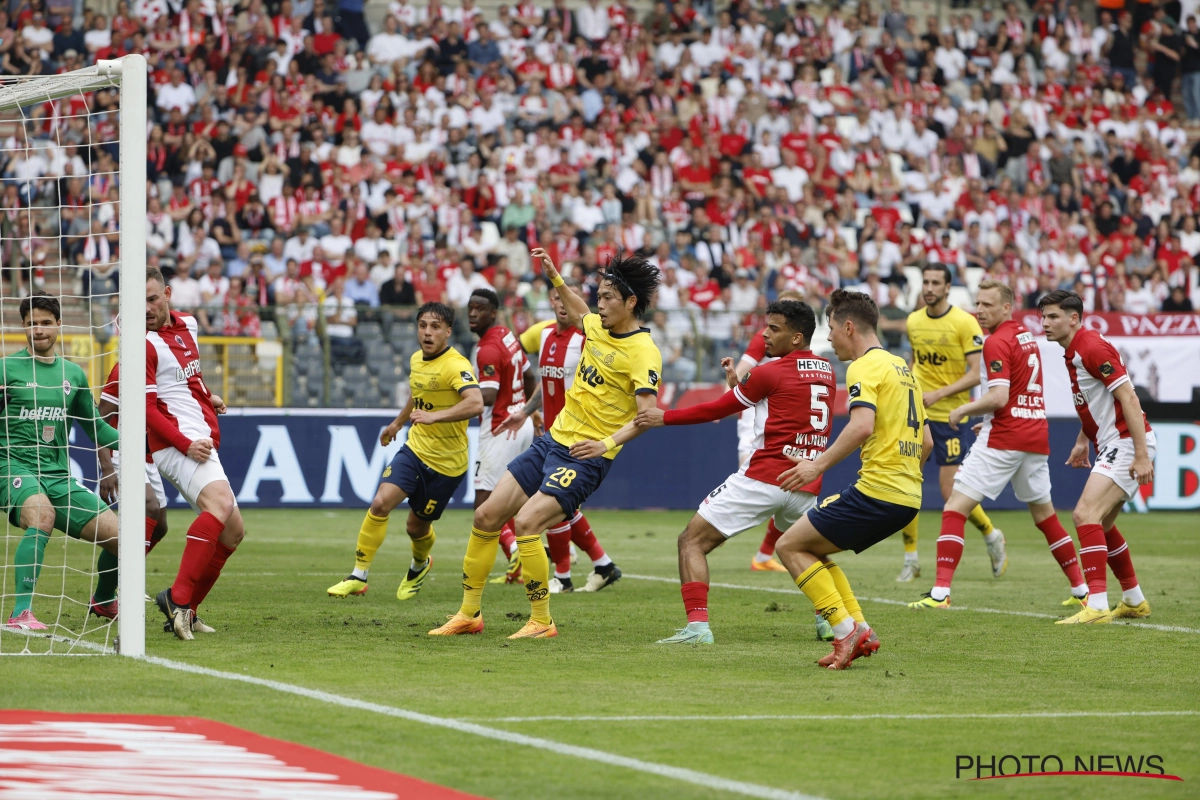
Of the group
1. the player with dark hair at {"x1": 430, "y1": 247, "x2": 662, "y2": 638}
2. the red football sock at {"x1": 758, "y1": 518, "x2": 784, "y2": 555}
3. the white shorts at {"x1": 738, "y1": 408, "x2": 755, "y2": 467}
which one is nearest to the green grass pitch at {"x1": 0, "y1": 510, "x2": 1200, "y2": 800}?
the player with dark hair at {"x1": 430, "y1": 247, "x2": 662, "y2": 638}

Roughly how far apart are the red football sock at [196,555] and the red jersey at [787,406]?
274 cm

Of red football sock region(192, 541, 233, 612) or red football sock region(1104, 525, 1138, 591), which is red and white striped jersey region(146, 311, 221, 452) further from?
red football sock region(1104, 525, 1138, 591)

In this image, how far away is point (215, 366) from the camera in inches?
780

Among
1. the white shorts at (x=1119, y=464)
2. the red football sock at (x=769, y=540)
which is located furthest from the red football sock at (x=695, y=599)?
the red football sock at (x=769, y=540)

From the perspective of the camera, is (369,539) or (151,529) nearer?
(151,529)

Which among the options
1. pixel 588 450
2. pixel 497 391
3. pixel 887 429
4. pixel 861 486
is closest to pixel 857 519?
pixel 861 486

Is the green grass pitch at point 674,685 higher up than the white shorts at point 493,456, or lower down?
lower down

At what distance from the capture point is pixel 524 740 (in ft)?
19.0

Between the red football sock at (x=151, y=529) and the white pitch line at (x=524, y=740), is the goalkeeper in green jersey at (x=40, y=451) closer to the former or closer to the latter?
the red football sock at (x=151, y=529)

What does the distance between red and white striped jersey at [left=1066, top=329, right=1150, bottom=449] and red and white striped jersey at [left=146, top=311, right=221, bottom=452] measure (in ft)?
18.9

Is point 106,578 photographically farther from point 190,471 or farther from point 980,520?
point 980,520

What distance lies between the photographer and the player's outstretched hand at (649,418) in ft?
27.3

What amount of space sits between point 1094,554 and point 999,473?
1.22 meters

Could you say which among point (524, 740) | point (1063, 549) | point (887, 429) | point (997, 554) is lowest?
point (997, 554)
